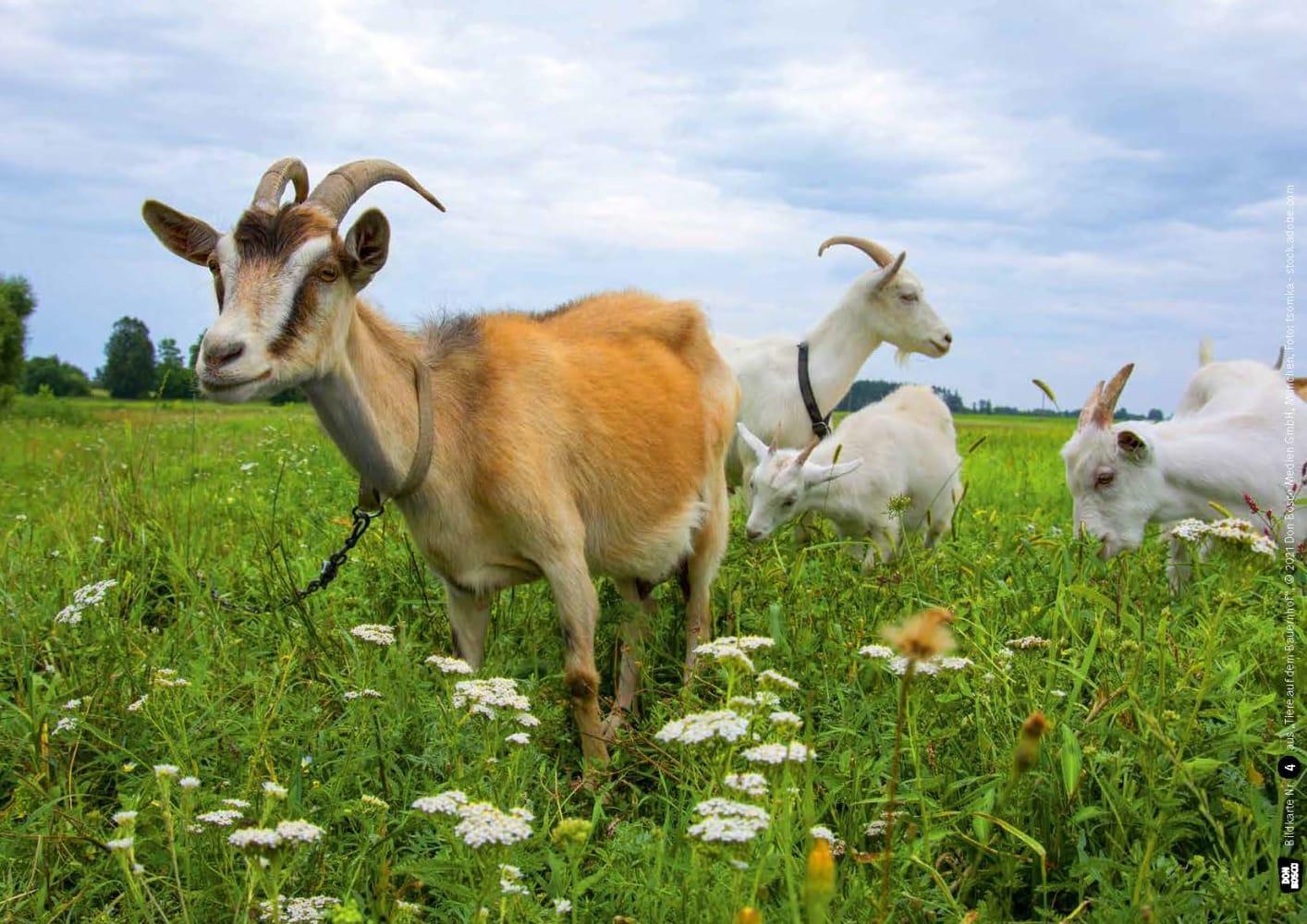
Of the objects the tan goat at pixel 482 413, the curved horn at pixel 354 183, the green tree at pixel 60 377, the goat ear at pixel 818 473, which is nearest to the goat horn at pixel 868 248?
the goat ear at pixel 818 473

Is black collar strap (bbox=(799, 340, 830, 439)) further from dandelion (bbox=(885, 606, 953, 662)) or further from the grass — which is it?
dandelion (bbox=(885, 606, 953, 662))

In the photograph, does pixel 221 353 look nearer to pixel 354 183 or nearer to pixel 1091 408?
pixel 354 183

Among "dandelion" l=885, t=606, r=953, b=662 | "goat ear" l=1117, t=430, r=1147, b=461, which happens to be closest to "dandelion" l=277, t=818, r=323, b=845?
"dandelion" l=885, t=606, r=953, b=662

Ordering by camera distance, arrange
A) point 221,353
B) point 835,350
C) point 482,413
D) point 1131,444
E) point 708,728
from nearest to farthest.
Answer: point 708,728
point 221,353
point 482,413
point 1131,444
point 835,350

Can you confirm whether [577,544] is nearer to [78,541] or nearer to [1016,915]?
[1016,915]

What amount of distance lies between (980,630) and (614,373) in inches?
68.2

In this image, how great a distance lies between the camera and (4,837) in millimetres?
2768

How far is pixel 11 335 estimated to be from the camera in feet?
87.1

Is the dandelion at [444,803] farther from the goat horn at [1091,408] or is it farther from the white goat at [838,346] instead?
the white goat at [838,346]

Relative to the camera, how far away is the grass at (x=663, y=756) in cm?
234

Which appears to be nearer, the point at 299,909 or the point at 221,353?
the point at 299,909

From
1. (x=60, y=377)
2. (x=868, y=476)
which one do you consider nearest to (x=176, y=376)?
(x=868, y=476)

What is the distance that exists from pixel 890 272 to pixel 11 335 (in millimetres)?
25538

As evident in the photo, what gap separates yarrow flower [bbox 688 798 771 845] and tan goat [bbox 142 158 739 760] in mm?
1843
